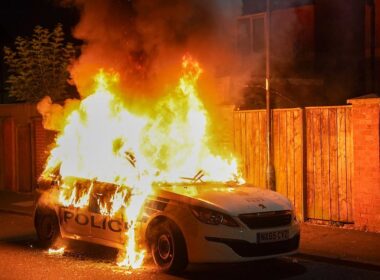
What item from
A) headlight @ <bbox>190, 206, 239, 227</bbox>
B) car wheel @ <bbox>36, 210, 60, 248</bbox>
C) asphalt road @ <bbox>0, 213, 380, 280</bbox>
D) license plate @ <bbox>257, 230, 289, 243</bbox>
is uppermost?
headlight @ <bbox>190, 206, 239, 227</bbox>

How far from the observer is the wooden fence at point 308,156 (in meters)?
10.6

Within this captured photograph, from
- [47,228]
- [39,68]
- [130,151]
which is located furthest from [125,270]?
[39,68]

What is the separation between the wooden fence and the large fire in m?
1.66

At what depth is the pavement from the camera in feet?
27.2

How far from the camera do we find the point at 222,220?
7176 millimetres

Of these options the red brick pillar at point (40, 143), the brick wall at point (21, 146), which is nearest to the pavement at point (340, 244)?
the red brick pillar at point (40, 143)

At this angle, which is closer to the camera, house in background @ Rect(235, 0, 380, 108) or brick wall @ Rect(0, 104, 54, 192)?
house in background @ Rect(235, 0, 380, 108)

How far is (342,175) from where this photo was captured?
10578 mm

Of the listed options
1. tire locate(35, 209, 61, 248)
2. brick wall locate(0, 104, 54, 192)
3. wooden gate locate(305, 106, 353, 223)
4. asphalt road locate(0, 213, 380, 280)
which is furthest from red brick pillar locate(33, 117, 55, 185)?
wooden gate locate(305, 106, 353, 223)

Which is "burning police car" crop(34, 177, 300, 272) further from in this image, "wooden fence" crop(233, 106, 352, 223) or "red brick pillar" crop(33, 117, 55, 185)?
"red brick pillar" crop(33, 117, 55, 185)

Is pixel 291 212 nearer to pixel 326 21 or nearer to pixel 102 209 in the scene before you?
pixel 102 209

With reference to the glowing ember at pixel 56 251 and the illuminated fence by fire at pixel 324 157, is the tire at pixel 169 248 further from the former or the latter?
the illuminated fence by fire at pixel 324 157

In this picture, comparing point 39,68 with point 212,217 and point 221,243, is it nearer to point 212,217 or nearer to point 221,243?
point 212,217

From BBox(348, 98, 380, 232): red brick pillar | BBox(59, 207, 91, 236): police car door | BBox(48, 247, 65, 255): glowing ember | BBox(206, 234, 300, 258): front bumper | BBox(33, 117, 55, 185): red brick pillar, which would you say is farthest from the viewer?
BBox(33, 117, 55, 185): red brick pillar
